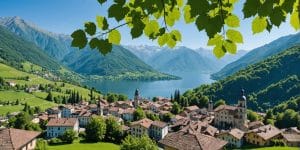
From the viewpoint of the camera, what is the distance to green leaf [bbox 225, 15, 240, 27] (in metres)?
2.80

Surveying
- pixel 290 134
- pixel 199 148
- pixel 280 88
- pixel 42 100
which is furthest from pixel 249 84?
pixel 199 148

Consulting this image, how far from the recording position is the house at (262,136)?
66562 millimetres

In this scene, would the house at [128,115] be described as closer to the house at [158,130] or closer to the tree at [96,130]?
the house at [158,130]

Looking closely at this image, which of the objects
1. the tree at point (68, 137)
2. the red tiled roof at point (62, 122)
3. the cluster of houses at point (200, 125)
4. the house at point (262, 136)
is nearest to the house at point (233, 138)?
the cluster of houses at point (200, 125)

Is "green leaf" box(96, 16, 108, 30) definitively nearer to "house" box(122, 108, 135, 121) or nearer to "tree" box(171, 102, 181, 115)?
"house" box(122, 108, 135, 121)

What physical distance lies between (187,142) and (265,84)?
491 feet

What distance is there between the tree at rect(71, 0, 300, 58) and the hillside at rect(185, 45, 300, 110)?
131612 millimetres

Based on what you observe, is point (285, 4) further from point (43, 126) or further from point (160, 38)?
point (43, 126)

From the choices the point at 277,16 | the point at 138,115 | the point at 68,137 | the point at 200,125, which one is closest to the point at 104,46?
the point at 277,16

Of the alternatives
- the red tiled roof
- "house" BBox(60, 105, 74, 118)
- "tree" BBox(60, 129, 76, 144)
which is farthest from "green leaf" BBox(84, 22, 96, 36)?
"house" BBox(60, 105, 74, 118)

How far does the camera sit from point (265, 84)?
544 feet

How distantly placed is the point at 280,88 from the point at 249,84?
2170cm

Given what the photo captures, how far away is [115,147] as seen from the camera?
67.4m

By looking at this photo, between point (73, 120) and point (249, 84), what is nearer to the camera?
point (73, 120)
